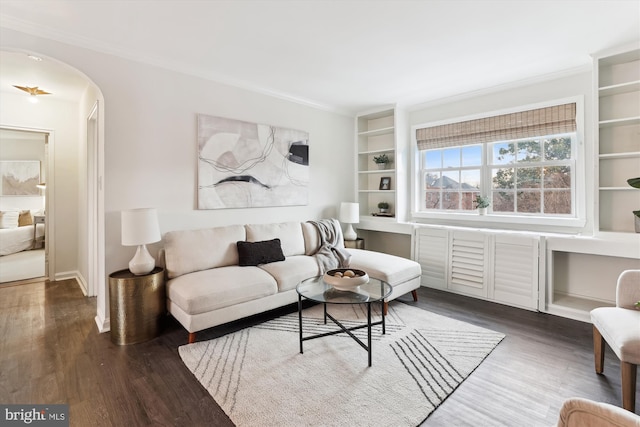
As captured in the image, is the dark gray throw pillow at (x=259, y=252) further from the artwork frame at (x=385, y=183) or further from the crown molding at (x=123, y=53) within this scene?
the artwork frame at (x=385, y=183)

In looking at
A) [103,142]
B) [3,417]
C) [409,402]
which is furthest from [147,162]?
[409,402]

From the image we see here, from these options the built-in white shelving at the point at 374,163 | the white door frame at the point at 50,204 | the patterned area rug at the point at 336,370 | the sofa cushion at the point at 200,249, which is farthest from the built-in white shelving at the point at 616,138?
the white door frame at the point at 50,204

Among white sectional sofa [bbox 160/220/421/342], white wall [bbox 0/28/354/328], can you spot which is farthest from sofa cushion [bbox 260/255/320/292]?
white wall [bbox 0/28/354/328]

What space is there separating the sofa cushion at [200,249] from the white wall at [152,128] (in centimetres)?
26

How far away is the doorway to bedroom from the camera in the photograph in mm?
5277

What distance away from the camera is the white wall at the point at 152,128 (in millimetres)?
2713

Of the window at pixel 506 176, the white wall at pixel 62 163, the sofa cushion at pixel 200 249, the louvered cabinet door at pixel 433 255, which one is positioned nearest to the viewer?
the sofa cushion at pixel 200 249

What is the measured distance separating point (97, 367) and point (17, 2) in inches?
103

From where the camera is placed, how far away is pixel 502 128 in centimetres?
373

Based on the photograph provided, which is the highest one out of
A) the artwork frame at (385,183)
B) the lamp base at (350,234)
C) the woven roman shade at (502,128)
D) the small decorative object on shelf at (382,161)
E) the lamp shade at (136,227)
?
the woven roman shade at (502,128)

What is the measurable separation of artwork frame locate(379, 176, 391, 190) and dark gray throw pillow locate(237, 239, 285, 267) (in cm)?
219

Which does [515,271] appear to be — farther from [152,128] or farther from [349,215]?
[152,128]

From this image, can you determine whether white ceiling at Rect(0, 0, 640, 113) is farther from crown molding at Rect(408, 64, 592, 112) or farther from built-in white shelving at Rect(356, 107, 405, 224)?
built-in white shelving at Rect(356, 107, 405, 224)

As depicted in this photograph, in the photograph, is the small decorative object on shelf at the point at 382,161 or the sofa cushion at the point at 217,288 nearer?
the sofa cushion at the point at 217,288
